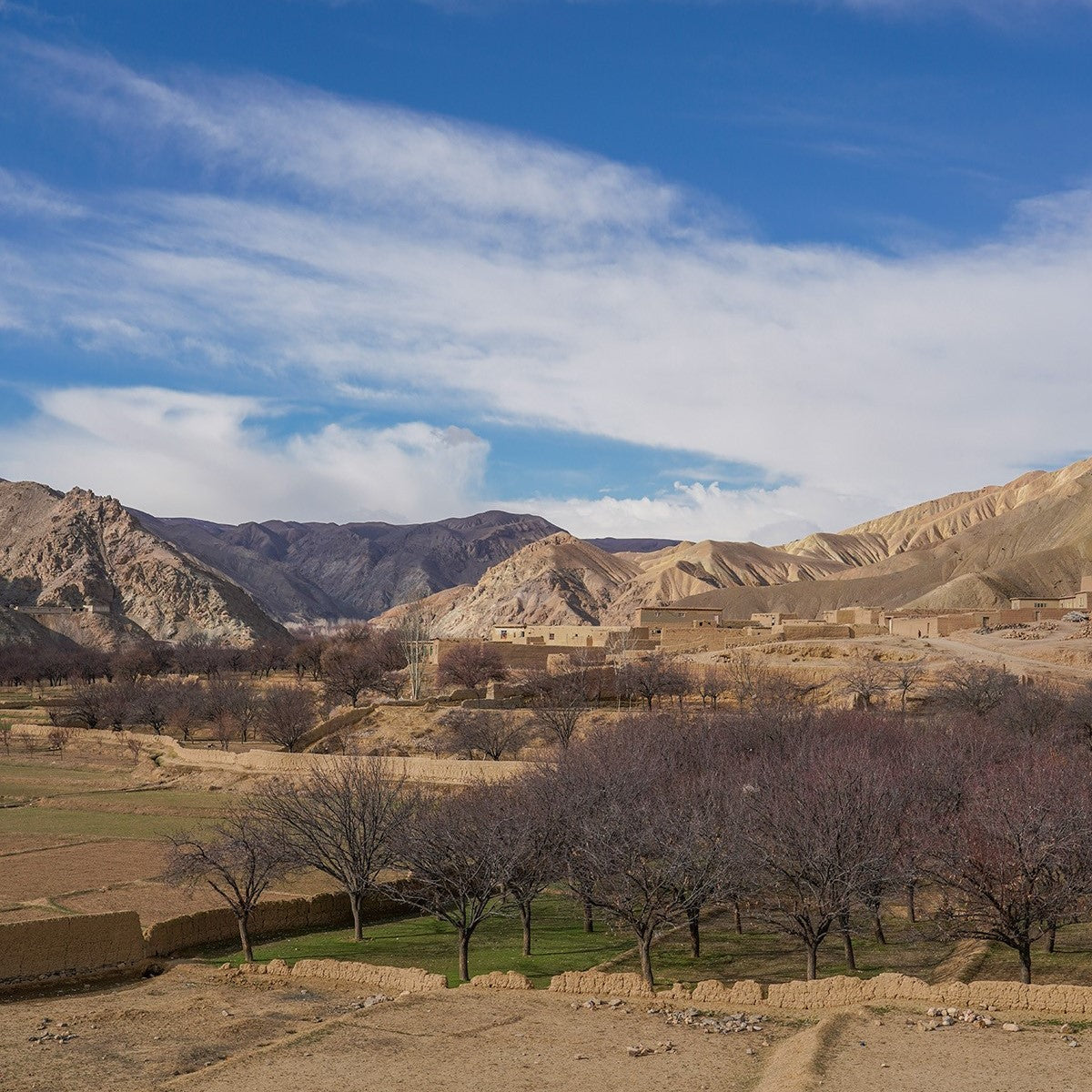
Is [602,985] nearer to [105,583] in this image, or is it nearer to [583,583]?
[105,583]

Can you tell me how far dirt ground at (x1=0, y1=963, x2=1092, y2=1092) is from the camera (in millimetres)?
15078

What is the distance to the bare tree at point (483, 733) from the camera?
5375 centimetres

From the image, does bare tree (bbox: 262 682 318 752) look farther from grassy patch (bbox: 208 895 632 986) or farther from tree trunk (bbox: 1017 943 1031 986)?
tree trunk (bbox: 1017 943 1031 986)

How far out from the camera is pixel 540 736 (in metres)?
56.1

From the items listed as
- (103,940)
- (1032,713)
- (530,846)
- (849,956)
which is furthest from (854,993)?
(1032,713)

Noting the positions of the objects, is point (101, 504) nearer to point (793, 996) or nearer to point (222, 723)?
point (222, 723)

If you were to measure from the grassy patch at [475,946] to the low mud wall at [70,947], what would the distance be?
224cm

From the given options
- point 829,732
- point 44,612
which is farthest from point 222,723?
point 44,612

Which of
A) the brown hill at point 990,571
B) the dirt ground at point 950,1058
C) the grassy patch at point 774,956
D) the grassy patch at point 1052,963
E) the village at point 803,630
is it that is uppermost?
the brown hill at point 990,571

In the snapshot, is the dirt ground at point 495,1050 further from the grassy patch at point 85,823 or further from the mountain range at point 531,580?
the mountain range at point 531,580

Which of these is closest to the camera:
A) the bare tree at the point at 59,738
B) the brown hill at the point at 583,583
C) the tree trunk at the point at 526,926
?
the tree trunk at the point at 526,926

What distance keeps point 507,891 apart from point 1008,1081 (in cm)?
1551

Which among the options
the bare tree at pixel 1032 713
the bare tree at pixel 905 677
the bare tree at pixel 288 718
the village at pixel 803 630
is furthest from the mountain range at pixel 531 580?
the bare tree at pixel 1032 713

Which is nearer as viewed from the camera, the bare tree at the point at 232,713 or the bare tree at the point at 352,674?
the bare tree at the point at 232,713
